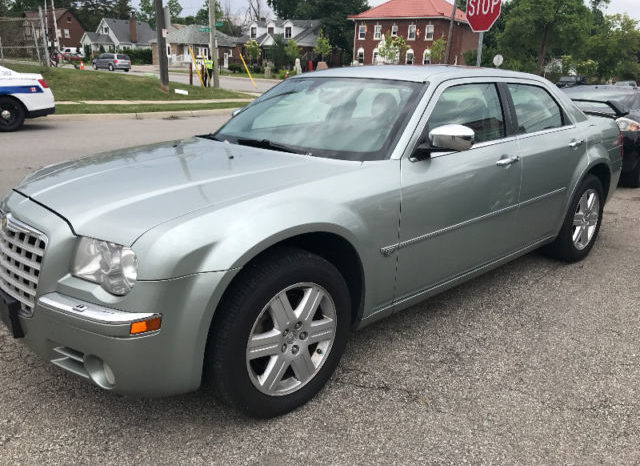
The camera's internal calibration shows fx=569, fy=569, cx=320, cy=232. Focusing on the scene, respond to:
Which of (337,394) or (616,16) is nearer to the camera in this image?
(337,394)

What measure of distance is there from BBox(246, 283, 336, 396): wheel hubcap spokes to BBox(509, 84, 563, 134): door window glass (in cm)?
215

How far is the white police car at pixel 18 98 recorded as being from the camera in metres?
11.4

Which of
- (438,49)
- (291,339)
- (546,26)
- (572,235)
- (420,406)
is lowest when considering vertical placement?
(438,49)

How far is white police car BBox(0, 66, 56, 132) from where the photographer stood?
11.4 m

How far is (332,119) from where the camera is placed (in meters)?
3.38

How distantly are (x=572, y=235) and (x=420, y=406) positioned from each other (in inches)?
104

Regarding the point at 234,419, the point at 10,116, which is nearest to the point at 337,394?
the point at 234,419

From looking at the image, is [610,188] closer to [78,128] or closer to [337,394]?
[337,394]

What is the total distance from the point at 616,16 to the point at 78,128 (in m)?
52.3

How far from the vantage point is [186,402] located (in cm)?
273

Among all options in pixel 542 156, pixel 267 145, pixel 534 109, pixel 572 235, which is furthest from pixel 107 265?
pixel 572 235

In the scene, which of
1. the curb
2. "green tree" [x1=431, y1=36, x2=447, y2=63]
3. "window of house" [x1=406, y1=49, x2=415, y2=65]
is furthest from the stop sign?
"window of house" [x1=406, y1=49, x2=415, y2=65]

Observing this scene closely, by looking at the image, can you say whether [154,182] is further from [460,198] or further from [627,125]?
[627,125]

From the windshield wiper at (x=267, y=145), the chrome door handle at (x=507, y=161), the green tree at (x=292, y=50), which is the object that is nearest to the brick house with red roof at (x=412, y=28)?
the green tree at (x=292, y=50)
